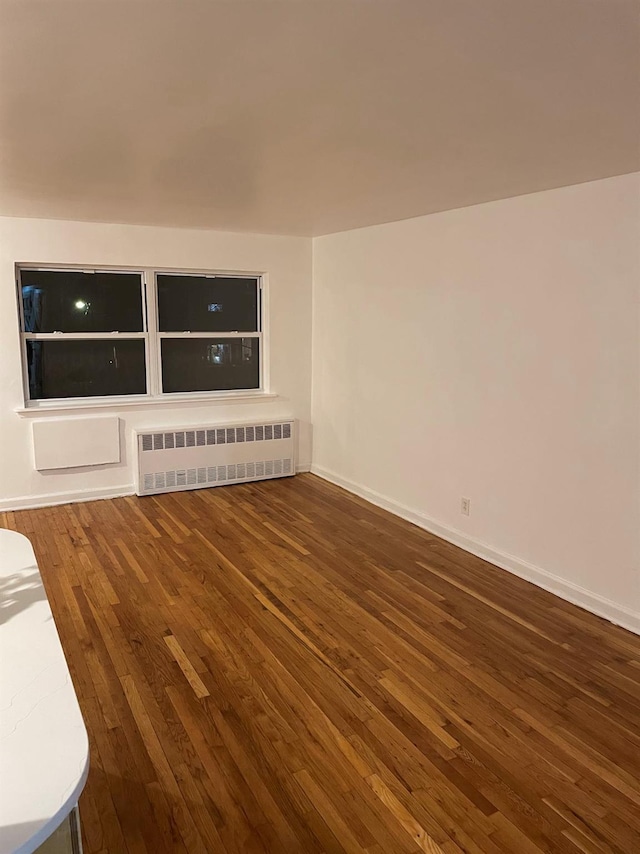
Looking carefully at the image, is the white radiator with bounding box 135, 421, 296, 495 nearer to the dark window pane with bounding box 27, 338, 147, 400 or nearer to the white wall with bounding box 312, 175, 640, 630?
the dark window pane with bounding box 27, 338, 147, 400

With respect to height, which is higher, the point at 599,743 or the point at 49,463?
the point at 49,463

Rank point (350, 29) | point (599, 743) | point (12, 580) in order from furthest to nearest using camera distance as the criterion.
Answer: point (599, 743) < point (12, 580) < point (350, 29)

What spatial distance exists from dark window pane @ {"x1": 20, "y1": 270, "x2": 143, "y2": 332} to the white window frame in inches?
1.7

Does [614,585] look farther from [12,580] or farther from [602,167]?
[12,580]

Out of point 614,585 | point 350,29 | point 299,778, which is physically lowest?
point 299,778

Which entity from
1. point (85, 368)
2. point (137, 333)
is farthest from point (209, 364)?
point (85, 368)

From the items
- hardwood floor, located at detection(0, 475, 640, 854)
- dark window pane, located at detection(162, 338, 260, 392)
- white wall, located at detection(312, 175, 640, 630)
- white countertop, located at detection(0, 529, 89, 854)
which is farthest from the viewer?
dark window pane, located at detection(162, 338, 260, 392)

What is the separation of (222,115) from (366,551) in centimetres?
288

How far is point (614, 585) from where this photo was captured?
3.28 metres

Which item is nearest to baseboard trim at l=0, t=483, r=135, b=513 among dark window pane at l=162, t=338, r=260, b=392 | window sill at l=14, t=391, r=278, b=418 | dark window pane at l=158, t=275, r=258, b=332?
window sill at l=14, t=391, r=278, b=418

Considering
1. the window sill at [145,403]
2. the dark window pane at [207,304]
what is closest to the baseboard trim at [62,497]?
the window sill at [145,403]

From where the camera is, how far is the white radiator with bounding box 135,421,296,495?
17.6ft

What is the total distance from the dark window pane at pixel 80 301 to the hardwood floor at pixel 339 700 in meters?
1.86


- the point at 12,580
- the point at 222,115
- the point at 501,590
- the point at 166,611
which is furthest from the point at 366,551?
the point at 222,115
